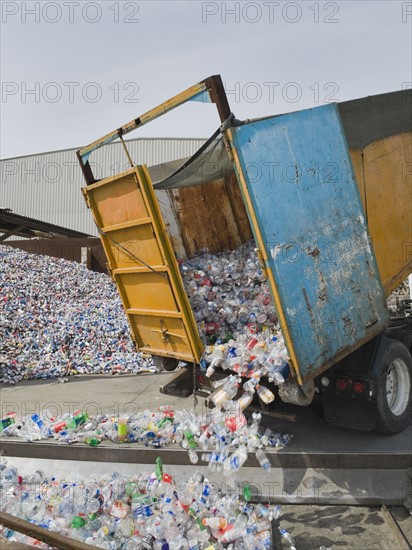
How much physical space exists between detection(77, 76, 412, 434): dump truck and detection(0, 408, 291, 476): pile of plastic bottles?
0.53m

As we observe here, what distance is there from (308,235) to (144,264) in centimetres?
163

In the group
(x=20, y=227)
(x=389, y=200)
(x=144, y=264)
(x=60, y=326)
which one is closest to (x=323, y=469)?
(x=144, y=264)

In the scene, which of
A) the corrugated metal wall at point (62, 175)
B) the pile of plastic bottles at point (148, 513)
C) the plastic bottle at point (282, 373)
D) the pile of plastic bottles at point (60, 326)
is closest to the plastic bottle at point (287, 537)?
the pile of plastic bottles at point (148, 513)

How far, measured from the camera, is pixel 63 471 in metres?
4.26

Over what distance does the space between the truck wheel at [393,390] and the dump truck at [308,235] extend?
0.01 meters

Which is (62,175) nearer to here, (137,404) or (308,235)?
(137,404)

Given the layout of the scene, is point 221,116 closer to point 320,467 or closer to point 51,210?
point 320,467

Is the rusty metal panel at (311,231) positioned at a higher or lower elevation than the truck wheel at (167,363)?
higher

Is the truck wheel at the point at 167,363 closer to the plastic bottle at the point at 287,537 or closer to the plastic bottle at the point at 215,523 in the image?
the plastic bottle at the point at 215,523

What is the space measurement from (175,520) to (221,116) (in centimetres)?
274

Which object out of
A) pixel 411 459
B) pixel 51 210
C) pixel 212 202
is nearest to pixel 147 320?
pixel 212 202

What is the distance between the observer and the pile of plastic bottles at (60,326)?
26.9 ft

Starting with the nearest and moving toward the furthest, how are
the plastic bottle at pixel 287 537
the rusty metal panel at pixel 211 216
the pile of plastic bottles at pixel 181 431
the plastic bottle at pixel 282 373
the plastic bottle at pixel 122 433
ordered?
the plastic bottle at pixel 287 537 → the plastic bottle at pixel 282 373 → the pile of plastic bottles at pixel 181 431 → the plastic bottle at pixel 122 433 → the rusty metal panel at pixel 211 216

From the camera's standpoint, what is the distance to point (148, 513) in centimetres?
329
